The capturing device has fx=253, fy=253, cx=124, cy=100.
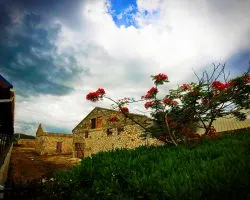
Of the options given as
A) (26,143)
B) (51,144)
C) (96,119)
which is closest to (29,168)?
(96,119)

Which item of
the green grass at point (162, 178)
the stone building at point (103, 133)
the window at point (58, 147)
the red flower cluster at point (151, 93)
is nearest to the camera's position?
the green grass at point (162, 178)

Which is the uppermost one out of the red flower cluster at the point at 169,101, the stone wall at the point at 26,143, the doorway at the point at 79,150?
the stone wall at the point at 26,143

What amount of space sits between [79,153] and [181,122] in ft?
81.2

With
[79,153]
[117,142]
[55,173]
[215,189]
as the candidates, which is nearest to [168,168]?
[215,189]

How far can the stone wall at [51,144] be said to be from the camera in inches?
1453

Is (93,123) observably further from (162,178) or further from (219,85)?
(162,178)

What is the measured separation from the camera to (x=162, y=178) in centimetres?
412

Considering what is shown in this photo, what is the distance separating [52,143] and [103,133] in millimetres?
11410

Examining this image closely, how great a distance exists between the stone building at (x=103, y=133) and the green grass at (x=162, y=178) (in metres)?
20.3

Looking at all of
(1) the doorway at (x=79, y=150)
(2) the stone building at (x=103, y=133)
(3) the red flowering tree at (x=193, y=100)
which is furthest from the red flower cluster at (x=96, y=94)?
(1) the doorway at (x=79, y=150)

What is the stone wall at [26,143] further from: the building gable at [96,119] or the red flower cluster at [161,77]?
the red flower cluster at [161,77]

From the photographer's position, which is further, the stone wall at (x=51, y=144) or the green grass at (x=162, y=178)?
the stone wall at (x=51, y=144)

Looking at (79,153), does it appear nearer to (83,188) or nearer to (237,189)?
(83,188)

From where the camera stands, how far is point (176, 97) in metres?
9.43
